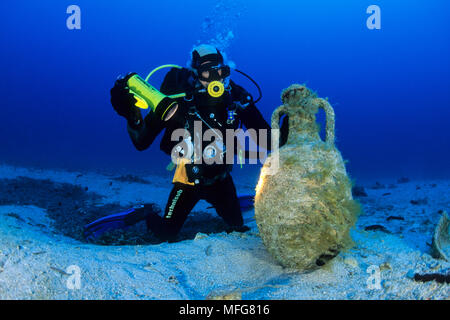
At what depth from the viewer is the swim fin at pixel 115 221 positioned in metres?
3.88

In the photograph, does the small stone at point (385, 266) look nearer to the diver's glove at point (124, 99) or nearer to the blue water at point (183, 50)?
the diver's glove at point (124, 99)

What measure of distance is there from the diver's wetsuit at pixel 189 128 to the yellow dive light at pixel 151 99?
0.34 metres

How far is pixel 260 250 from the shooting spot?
9.23 ft

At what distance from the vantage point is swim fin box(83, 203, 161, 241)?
3.88 m

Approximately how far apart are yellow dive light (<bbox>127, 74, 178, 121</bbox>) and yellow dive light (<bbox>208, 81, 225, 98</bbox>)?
34.1 inches

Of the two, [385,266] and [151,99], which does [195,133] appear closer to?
[151,99]

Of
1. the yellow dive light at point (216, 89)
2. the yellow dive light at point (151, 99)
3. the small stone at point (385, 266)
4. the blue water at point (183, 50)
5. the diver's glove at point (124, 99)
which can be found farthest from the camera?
the blue water at point (183, 50)

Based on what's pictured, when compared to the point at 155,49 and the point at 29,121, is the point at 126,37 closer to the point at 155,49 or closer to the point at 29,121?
the point at 155,49

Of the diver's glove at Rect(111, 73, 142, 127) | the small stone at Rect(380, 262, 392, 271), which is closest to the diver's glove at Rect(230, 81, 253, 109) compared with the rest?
the diver's glove at Rect(111, 73, 142, 127)

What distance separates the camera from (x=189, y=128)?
12.3 ft

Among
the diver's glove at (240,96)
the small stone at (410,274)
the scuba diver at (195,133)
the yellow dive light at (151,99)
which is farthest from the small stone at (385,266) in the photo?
the diver's glove at (240,96)

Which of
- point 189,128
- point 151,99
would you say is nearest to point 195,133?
point 189,128
